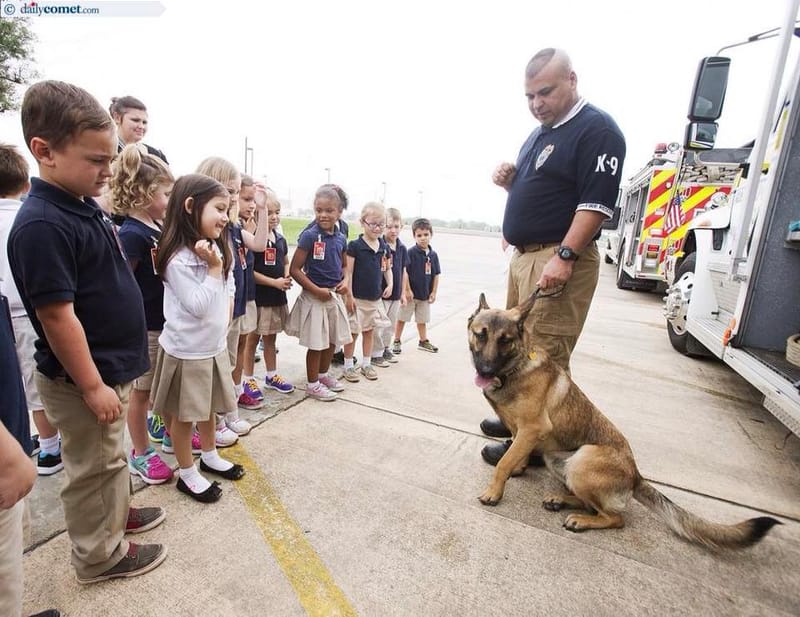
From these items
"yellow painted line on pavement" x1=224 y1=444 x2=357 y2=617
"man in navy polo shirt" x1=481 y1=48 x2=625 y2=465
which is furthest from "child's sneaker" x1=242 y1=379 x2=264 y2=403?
"man in navy polo shirt" x1=481 y1=48 x2=625 y2=465

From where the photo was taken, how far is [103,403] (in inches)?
55.5

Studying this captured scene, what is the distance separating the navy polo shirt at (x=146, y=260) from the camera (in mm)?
2117

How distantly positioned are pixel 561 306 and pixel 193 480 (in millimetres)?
2329

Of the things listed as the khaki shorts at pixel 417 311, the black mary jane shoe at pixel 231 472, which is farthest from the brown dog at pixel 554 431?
the khaki shorts at pixel 417 311

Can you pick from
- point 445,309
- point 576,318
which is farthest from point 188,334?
point 445,309

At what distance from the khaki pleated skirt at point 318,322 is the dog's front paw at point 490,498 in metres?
1.74

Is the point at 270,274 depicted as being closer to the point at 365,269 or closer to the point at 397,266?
the point at 365,269

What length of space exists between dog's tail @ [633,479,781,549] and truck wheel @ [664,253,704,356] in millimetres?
3627

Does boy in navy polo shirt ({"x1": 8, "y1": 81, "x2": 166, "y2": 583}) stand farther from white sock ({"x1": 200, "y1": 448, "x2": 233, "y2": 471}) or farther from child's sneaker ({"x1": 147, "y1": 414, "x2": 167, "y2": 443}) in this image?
child's sneaker ({"x1": 147, "y1": 414, "x2": 167, "y2": 443})

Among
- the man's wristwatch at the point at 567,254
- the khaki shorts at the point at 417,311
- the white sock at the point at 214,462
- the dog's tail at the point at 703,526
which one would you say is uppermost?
the man's wristwatch at the point at 567,254

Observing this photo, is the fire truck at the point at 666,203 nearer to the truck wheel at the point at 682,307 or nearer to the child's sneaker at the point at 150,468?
the truck wheel at the point at 682,307

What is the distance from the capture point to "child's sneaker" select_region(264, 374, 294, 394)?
3541 millimetres

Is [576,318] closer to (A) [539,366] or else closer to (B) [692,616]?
(A) [539,366]

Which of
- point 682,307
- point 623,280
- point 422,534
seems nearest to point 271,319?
point 422,534
